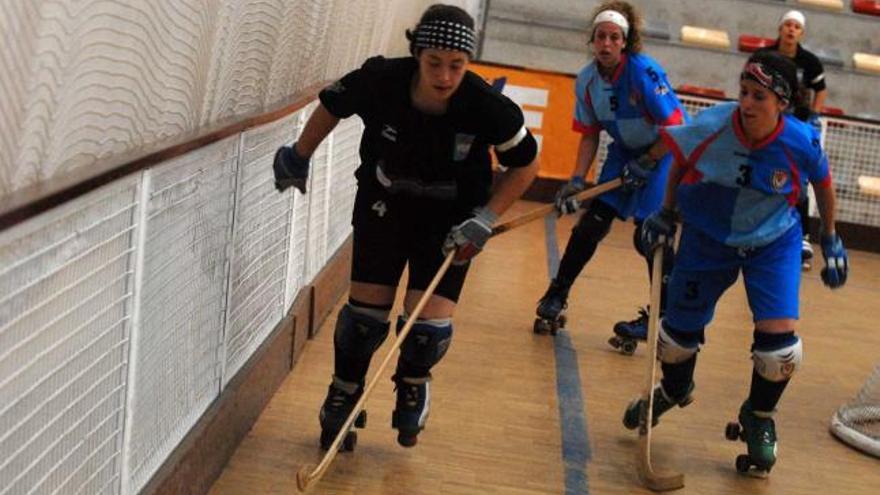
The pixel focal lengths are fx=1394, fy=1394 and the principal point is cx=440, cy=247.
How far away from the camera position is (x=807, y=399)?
5.90 meters

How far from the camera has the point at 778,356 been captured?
4.54m

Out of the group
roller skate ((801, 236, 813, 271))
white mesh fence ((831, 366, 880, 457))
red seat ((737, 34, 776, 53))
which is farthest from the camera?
red seat ((737, 34, 776, 53))

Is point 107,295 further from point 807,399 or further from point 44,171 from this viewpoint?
point 807,399

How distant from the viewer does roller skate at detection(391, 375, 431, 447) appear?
436 centimetres

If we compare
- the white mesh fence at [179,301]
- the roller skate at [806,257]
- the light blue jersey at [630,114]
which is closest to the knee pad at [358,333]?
the white mesh fence at [179,301]

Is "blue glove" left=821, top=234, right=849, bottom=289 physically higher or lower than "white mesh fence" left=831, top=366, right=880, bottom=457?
higher

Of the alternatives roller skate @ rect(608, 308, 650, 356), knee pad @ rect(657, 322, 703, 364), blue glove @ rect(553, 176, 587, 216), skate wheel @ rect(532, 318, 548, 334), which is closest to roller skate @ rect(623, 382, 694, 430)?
knee pad @ rect(657, 322, 703, 364)

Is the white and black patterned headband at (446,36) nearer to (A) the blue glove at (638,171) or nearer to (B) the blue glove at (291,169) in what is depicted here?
(B) the blue glove at (291,169)

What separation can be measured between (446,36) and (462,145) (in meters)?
0.37

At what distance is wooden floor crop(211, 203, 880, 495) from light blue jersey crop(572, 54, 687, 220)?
2.36 ft

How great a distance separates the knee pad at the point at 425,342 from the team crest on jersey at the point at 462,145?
0.54m

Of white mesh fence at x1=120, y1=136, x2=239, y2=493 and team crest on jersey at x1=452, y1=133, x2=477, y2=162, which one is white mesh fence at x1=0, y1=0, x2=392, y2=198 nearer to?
white mesh fence at x1=120, y1=136, x2=239, y2=493

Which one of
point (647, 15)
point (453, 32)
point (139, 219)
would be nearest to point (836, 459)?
point (453, 32)

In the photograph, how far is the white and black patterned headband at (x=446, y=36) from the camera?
3.81m
